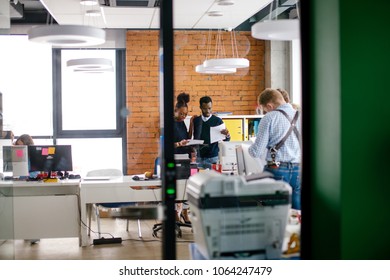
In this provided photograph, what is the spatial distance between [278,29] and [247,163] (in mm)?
1371

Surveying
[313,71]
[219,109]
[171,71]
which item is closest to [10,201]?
[171,71]

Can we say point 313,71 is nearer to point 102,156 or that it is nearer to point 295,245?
point 295,245

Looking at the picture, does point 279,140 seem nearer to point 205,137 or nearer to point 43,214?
point 205,137

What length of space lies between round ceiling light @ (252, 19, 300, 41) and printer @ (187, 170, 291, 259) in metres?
1.17

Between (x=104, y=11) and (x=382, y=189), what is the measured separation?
16.0 ft

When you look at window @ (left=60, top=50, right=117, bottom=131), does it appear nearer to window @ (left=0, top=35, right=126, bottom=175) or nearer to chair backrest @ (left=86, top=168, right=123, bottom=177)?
window @ (left=0, top=35, right=126, bottom=175)

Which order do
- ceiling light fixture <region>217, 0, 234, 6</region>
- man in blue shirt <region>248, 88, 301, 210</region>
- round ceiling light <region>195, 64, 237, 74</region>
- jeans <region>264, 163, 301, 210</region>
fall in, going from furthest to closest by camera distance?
round ceiling light <region>195, 64, 237, 74</region>
ceiling light fixture <region>217, 0, 234, 6</region>
man in blue shirt <region>248, 88, 301, 210</region>
jeans <region>264, 163, 301, 210</region>

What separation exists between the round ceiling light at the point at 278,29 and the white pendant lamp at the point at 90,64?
1748mm

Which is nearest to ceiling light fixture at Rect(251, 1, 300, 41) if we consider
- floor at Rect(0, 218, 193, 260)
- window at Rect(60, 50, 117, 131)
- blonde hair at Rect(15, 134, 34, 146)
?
window at Rect(60, 50, 117, 131)

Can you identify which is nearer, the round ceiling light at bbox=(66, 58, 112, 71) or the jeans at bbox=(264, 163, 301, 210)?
the jeans at bbox=(264, 163, 301, 210)

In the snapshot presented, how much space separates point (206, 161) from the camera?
22.1 feet

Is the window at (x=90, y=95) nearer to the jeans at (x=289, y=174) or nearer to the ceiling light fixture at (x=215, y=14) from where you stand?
the jeans at (x=289, y=174)

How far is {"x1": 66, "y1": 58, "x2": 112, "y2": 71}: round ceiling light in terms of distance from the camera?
577 cm

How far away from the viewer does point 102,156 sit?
6371 millimetres
